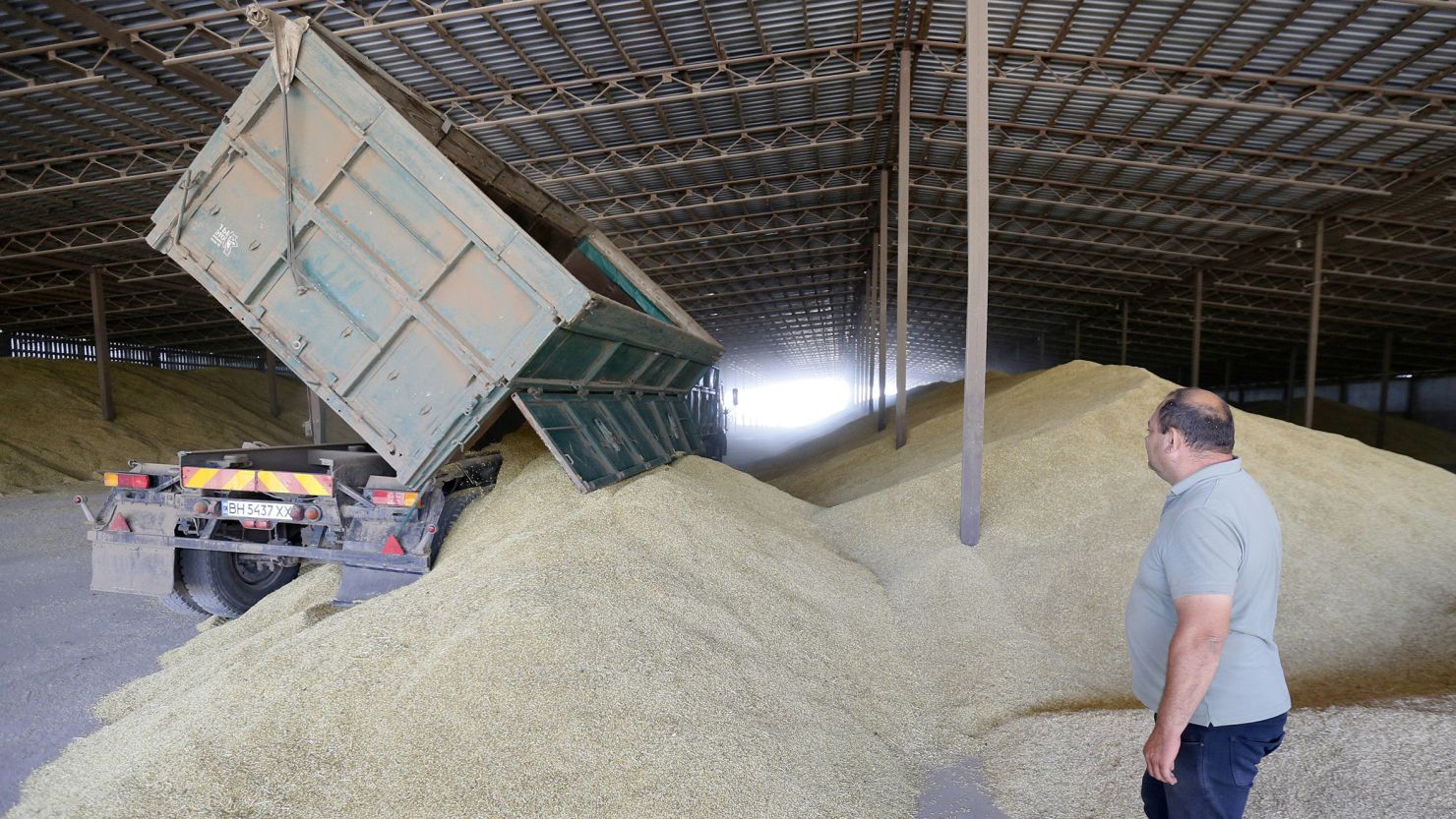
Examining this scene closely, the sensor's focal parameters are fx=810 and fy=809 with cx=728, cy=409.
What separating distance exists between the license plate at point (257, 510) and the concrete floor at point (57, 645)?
3.10ft

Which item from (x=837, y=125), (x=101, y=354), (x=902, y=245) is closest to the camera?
(x=902, y=245)

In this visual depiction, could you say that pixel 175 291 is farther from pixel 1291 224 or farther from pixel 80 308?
pixel 1291 224

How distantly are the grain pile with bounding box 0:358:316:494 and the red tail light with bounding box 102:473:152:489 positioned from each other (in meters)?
10.4

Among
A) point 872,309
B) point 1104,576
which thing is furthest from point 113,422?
point 1104,576

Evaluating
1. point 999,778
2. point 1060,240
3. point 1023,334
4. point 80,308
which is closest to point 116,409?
point 80,308

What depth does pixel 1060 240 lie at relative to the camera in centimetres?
2081

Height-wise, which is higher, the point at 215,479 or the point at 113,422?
the point at 215,479

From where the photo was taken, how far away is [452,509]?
16.9 ft

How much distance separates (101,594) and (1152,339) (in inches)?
1378

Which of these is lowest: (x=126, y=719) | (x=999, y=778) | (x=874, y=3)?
(x=999, y=778)

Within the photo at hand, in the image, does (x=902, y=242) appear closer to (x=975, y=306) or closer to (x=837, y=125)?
(x=837, y=125)

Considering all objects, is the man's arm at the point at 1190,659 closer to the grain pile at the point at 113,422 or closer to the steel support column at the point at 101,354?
the grain pile at the point at 113,422

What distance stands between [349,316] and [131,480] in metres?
1.86

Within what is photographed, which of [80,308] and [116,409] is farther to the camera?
[80,308]
